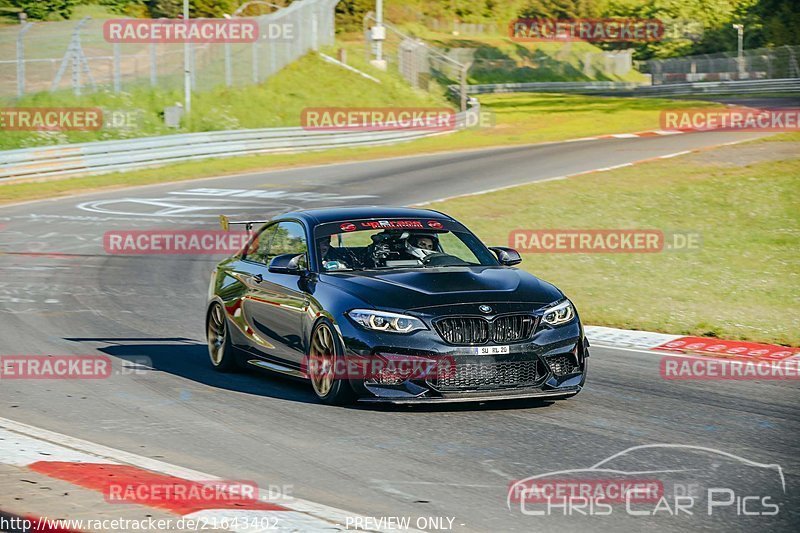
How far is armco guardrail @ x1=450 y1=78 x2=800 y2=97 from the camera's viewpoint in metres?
67.3

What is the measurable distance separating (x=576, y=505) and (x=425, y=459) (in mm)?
1360

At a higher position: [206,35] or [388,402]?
[206,35]

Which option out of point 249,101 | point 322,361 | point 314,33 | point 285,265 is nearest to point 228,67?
point 249,101

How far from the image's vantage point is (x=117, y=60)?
4072 centimetres

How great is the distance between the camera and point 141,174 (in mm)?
34219

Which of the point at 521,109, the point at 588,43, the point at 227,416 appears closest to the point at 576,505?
the point at 227,416

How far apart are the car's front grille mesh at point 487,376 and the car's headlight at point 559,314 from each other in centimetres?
39

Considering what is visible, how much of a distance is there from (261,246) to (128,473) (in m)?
4.67

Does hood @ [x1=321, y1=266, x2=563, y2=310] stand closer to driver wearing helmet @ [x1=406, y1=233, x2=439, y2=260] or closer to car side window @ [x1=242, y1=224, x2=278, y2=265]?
driver wearing helmet @ [x1=406, y1=233, x2=439, y2=260]

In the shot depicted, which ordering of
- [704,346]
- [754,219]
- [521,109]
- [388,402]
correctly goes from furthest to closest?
[521,109]
[754,219]
[704,346]
[388,402]

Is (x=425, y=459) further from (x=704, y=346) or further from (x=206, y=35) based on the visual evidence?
(x=206, y=35)

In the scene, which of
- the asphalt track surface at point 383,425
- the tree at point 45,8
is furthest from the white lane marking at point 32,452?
the tree at point 45,8

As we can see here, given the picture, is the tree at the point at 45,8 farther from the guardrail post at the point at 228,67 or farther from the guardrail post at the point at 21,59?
the guardrail post at the point at 21,59

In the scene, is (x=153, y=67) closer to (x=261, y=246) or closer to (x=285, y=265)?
(x=261, y=246)
